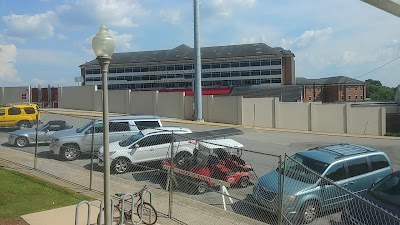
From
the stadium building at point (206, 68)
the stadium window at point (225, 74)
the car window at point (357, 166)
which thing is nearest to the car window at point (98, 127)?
the car window at point (357, 166)

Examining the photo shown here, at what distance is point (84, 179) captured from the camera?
13.4 m

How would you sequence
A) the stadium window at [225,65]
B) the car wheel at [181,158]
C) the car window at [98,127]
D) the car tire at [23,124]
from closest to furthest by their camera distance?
1. the car wheel at [181,158]
2. the car window at [98,127]
3. the car tire at [23,124]
4. the stadium window at [225,65]

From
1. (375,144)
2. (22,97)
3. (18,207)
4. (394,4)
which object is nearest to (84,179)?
(18,207)

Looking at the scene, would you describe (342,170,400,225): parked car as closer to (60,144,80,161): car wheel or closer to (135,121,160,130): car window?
(135,121,160,130): car window

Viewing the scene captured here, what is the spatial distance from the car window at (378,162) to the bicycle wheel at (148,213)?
6486 millimetres

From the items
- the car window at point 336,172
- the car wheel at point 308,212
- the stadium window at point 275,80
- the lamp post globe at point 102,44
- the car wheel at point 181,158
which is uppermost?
the stadium window at point 275,80

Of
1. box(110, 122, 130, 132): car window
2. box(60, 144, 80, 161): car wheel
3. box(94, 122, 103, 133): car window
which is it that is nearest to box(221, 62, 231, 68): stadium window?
box(110, 122, 130, 132): car window

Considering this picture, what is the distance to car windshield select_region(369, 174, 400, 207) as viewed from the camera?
904cm

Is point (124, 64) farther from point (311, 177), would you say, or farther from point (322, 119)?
point (311, 177)

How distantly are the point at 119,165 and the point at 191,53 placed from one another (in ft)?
341

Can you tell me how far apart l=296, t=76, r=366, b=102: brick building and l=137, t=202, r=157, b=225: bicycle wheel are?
95.6m

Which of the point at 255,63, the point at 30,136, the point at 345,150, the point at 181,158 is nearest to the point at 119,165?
the point at 181,158

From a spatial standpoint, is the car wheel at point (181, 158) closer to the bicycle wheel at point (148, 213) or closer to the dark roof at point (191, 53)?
the bicycle wheel at point (148, 213)

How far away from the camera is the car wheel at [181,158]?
12719mm
